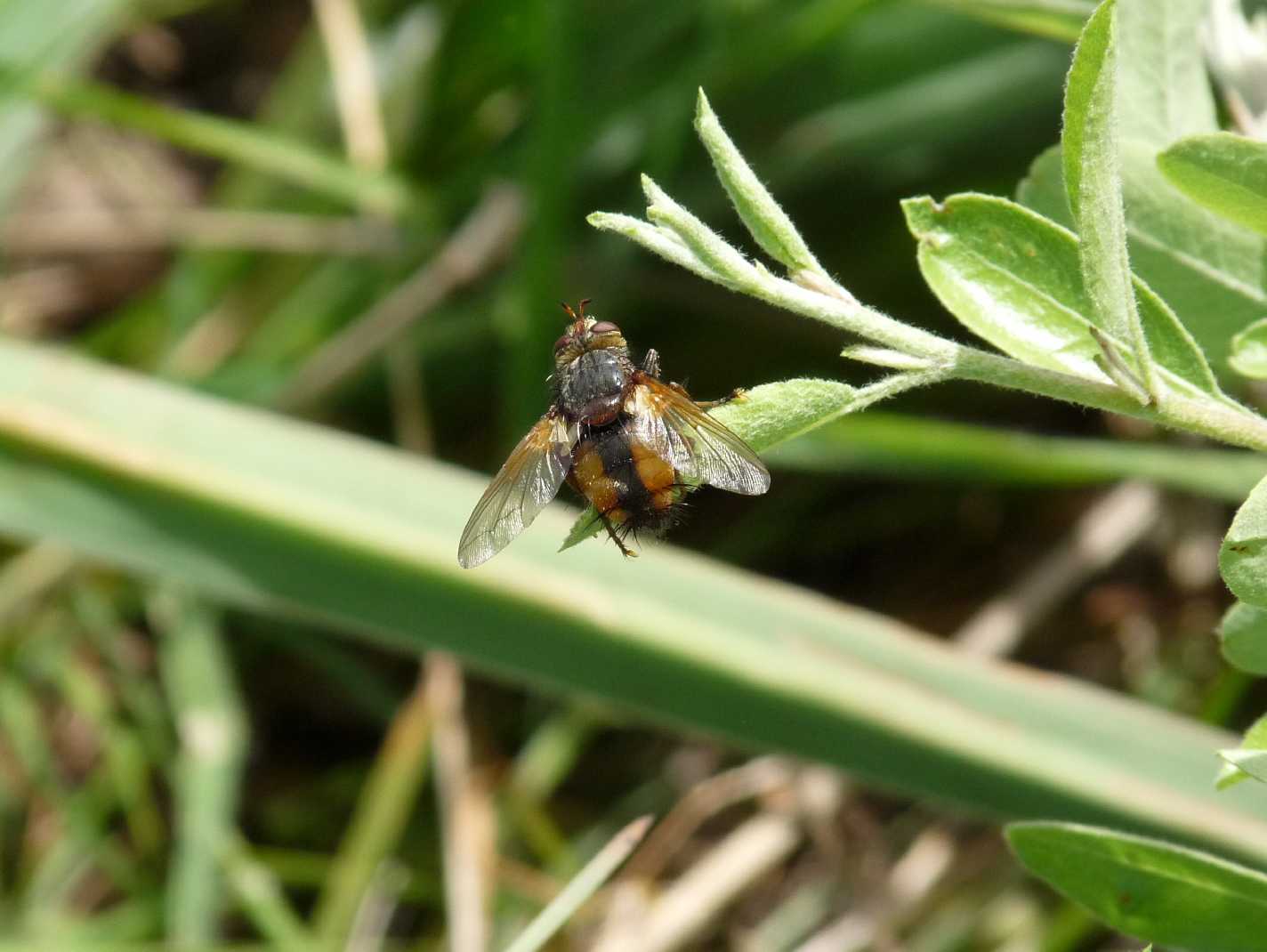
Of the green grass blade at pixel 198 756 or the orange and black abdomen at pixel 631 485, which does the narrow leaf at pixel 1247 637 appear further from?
the green grass blade at pixel 198 756

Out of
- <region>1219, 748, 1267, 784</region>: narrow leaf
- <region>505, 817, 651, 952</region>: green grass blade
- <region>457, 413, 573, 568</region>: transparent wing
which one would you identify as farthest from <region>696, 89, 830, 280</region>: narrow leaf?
<region>457, 413, 573, 568</region>: transparent wing

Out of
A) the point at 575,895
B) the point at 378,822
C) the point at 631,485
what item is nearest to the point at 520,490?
the point at 631,485

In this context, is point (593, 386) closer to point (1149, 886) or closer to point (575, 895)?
point (575, 895)

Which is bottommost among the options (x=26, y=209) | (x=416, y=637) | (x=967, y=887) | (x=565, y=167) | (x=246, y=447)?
(x=967, y=887)

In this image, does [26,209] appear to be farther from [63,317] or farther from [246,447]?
[246,447]

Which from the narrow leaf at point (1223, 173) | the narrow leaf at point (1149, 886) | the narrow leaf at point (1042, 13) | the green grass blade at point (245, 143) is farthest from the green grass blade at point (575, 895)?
the green grass blade at point (245, 143)

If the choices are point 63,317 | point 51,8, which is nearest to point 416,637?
point 51,8

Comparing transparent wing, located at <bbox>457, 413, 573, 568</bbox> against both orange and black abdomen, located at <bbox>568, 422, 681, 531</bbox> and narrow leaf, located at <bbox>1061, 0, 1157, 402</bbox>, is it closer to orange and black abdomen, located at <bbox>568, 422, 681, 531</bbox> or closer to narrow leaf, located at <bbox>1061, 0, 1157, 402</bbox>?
orange and black abdomen, located at <bbox>568, 422, 681, 531</bbox>
